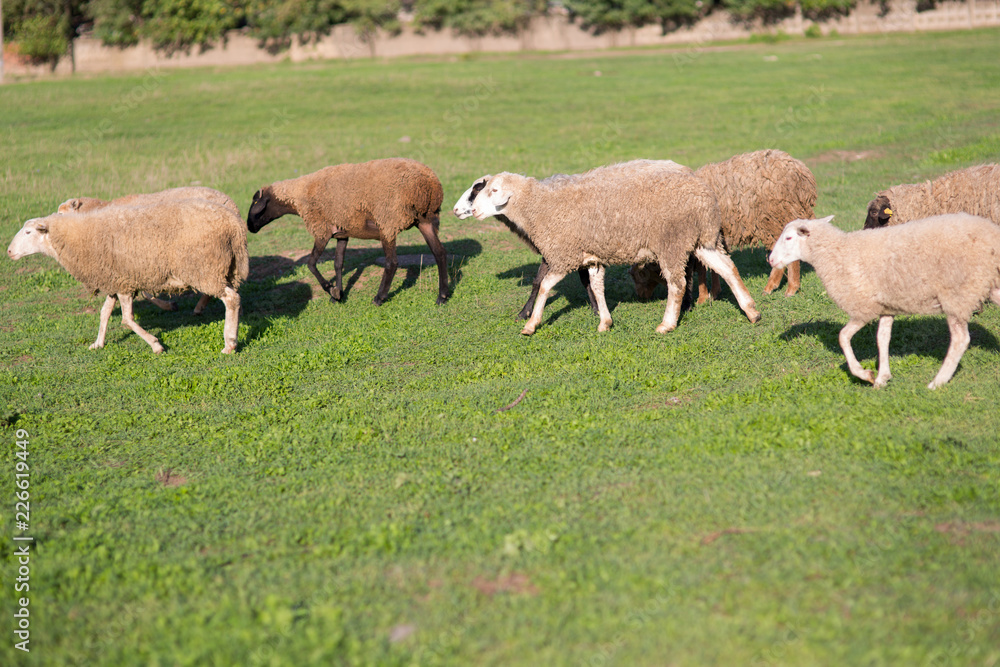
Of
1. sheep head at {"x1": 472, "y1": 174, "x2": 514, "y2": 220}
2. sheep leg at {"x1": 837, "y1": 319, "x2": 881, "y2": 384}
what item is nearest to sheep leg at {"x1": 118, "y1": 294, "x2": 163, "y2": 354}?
sheep head at {"x1": 472, "y1": 174, "x2": 514, "y2": 220}

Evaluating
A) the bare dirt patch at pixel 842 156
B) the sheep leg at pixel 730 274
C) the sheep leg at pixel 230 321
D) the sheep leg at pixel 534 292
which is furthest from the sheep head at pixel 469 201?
the bare dirt patch at pixel 842 156

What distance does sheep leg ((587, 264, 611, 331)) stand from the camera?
968cm

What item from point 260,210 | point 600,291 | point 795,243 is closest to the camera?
point 795,243

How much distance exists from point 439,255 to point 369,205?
1186 millimetres

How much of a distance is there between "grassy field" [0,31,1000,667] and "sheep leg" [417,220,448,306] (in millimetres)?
197

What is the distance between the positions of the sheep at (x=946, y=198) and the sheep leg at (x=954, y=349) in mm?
3053

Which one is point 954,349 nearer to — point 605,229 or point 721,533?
point 721,533

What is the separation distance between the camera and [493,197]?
32.8 feet

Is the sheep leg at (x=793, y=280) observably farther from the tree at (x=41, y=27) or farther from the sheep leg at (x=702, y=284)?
the tree at (x=41, y=27)

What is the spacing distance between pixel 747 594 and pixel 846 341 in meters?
3.54

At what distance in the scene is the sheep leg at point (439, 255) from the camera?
37.6 ft

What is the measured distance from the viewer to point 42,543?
5566mm

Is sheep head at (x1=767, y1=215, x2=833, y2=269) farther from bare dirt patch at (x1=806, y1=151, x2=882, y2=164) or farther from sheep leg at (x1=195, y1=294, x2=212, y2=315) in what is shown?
bare dirt patch at (x1=806, y1=151, x2=882, y2=164)

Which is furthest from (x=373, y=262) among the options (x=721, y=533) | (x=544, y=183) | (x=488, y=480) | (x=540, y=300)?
(x=721, y=533)
